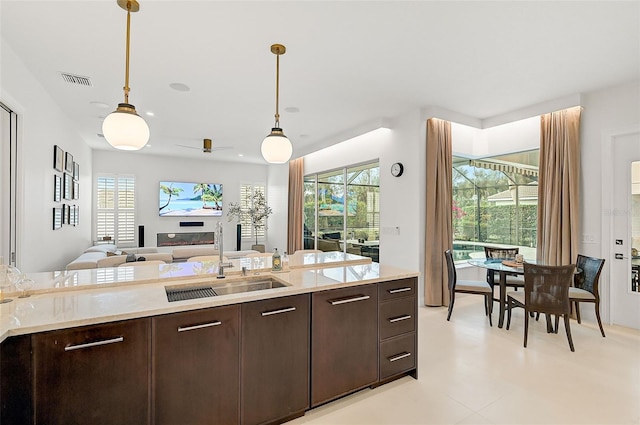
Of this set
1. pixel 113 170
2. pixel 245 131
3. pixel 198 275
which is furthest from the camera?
pixel 113 170

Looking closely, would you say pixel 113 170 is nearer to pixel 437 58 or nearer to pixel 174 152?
pixel 174 152

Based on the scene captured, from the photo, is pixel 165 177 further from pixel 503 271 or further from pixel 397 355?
pixel 503 271

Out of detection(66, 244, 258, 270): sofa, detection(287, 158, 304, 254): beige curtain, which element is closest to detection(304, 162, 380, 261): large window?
detection(287, 158, 304, 254): beige curtain

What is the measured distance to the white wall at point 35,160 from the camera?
2.95 m

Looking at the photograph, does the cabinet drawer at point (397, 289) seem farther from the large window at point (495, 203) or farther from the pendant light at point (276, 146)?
the large window at point (495, 203)

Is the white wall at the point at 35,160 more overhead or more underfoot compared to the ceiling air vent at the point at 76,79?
more underfoot

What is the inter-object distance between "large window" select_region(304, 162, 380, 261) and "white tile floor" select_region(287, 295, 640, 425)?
2.44 metres

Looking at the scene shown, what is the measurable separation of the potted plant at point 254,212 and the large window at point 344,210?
75.6 inches

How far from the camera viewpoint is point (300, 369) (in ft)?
6.50

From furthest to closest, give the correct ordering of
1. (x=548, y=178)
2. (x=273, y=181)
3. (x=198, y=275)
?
(x=273, y=181)
(x=548, y=178)
(x=198, y=275)

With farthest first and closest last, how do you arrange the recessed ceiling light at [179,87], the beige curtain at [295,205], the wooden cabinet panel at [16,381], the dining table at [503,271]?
the beige curtain at [295,205] → the recessed ceiling light at [179,87] → the dining table at [503,271] → the wooden cabinet panel at [16,381]

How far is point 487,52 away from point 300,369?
317cm

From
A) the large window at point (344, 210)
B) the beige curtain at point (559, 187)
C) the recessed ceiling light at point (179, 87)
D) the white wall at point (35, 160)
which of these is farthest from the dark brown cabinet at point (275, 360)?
the beige curtain at point (559, 187)

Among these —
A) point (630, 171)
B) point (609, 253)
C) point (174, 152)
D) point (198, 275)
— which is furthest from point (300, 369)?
point (174, 152)
